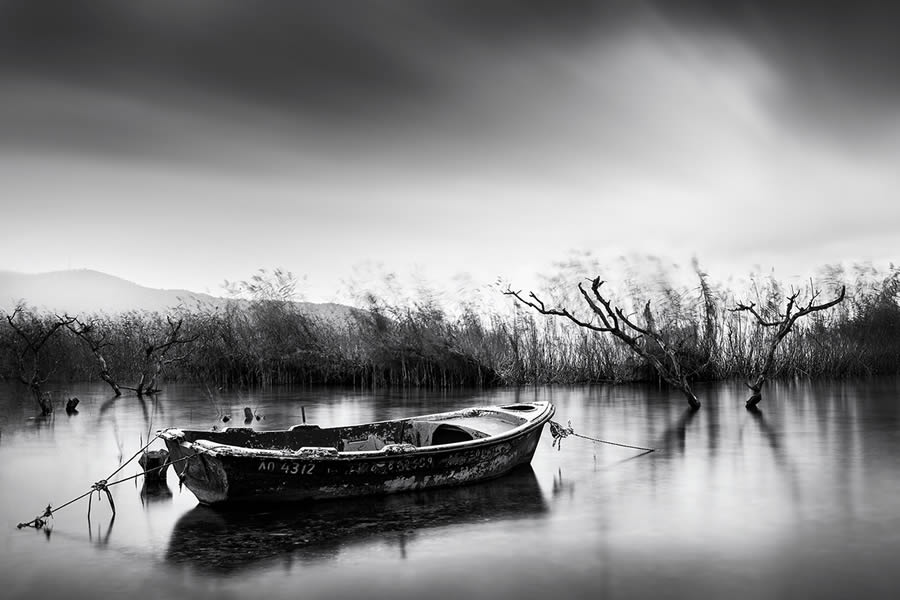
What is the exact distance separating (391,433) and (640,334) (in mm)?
13713

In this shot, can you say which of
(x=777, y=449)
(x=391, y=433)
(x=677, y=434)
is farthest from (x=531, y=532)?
(x=677, y=434)

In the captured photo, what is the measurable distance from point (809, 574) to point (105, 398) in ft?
55.9

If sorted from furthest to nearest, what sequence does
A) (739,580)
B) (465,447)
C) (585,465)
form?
(585,465)
(465,447)
(739,580)

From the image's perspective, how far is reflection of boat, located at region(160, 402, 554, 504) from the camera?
252 inches

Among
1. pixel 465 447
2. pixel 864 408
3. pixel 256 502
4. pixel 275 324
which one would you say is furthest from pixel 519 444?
pixel 275 324

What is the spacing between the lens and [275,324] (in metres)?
23.6

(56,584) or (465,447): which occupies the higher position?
(465,447)

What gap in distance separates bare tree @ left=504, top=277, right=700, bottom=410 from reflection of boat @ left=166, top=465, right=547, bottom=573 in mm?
7136

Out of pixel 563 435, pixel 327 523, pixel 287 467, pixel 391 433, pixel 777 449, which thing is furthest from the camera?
pixel 777 449

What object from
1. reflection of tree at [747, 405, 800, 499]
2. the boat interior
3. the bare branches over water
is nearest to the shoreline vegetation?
the bare branches over water

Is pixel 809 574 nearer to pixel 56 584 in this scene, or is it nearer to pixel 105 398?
pixel 56 584

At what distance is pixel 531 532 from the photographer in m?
5.98

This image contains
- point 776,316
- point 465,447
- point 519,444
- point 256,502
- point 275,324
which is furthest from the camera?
point 275,324

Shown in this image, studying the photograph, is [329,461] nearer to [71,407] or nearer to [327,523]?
[327,523]
